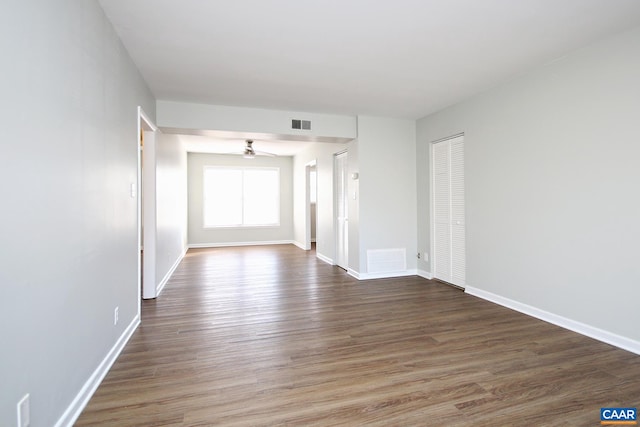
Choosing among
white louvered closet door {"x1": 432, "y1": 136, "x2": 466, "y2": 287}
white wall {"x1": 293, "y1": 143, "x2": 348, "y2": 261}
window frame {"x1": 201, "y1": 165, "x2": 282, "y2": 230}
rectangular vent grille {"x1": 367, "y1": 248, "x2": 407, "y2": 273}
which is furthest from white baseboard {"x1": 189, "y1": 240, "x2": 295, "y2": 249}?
white louvered closet door {"x1": 432, "y1": 136, "x2": 466, "y2": 287}

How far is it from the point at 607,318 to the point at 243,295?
3790 millimetres

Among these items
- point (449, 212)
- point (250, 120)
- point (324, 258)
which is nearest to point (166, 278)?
point (250, 120)

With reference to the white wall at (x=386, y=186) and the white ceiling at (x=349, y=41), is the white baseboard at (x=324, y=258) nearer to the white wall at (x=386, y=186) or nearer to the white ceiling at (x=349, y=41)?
the white wall at (x=386, y=186)

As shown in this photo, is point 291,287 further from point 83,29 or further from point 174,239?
point 83,29

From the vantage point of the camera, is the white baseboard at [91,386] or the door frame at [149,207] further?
the door frame at [149,207]

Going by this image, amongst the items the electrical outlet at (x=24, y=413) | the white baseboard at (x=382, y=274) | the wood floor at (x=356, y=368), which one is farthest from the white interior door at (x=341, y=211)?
the electrical outlet at (x=24, y=413)

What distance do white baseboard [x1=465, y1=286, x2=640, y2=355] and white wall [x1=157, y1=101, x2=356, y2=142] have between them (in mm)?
3062

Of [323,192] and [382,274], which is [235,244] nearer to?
[323,192]

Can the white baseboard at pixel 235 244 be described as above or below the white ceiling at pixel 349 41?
below

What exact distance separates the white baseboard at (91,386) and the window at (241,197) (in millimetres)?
6386

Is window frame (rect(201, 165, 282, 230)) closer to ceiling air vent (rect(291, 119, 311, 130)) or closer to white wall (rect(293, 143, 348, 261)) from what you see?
white wall (rect(293, 143, 348, 261))

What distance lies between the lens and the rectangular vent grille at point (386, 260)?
5180 millimetres

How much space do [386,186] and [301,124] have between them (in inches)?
66.2

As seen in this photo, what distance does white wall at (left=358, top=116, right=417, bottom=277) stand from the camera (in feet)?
16.9
